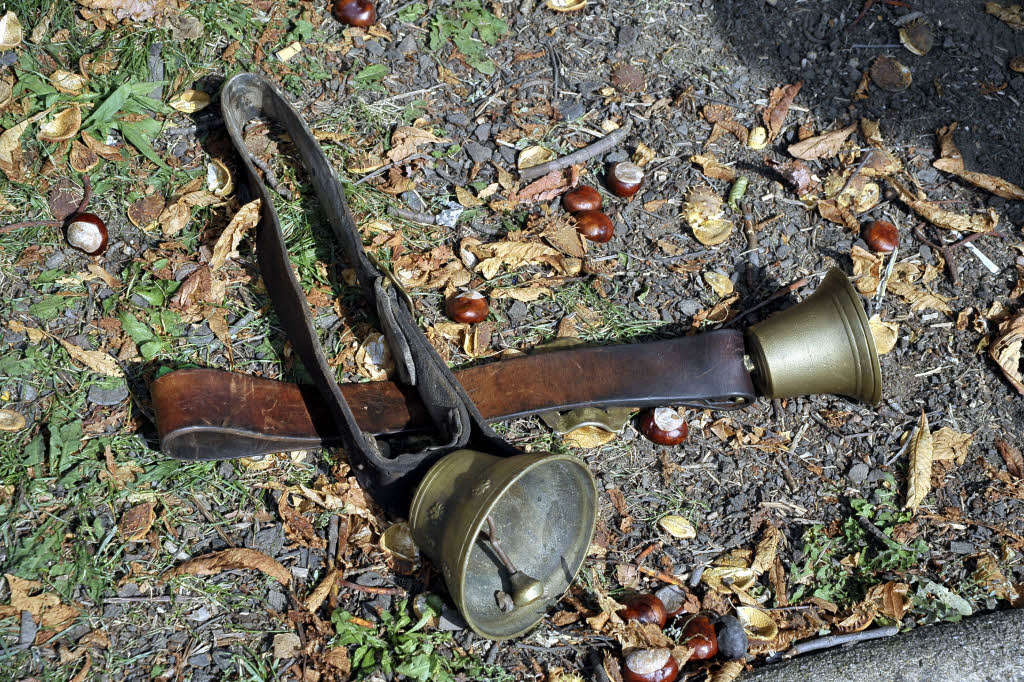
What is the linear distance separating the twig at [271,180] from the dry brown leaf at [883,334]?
2.66 metres

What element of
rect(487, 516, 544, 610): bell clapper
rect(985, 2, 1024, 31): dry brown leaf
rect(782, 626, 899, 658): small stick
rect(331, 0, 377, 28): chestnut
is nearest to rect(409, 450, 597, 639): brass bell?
rect(487, 516, 544, 610): bell clapper

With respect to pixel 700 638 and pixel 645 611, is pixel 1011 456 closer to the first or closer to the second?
pixel 700 638

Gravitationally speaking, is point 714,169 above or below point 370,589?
above

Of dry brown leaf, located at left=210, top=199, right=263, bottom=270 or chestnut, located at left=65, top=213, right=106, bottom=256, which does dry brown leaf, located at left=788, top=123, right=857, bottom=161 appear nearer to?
dry brown leaf, located at left=210, top=199, right=263, bottom=270

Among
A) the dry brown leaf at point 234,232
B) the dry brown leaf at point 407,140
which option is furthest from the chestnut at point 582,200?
the dry brown leaf at point 234,232

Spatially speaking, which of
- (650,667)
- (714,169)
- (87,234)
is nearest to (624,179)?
(714,169)

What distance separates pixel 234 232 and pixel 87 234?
58 cm

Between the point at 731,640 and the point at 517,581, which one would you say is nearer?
the point at 517,581

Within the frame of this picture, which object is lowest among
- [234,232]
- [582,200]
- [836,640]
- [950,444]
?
[836,640]

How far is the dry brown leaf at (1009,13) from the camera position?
15.8 ft

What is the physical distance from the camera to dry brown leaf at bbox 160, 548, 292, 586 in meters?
3.02

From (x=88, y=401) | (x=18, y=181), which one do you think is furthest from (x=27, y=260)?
(x=88, y=401)

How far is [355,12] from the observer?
14.9 feet

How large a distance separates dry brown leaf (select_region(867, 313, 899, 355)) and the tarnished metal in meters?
1.18
